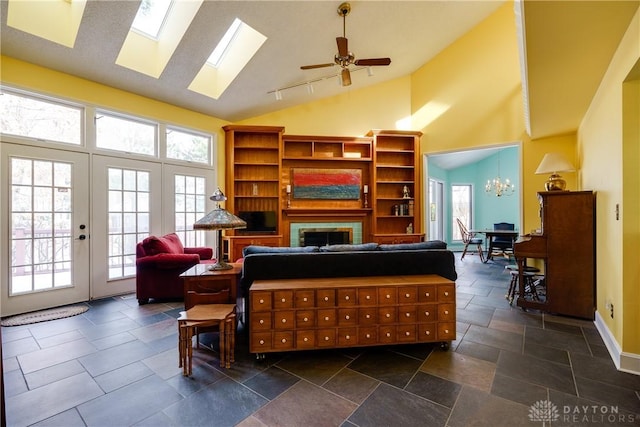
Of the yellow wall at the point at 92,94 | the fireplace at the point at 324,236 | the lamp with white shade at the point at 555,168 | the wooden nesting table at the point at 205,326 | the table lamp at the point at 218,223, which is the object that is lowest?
the wooden nesting table at the point at 205,326

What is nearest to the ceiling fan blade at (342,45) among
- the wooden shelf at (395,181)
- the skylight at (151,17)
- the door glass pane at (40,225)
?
the skylight at (151,17)

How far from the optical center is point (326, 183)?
18.4 ft

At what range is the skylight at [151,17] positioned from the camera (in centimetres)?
356

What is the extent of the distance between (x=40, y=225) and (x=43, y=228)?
0.04m

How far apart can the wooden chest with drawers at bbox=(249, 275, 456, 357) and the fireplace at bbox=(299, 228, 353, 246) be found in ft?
10.3

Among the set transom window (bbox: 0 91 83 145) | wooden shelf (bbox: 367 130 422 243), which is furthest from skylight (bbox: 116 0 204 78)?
wooden shelf (bbox: 367 130 422 243)

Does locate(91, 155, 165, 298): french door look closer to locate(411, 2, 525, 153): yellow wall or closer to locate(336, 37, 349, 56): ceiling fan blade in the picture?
locate(336, 37, 349, 56): ceiling fan blade

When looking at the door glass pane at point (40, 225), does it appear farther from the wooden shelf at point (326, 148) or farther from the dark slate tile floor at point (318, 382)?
the wooden shelf at point (326, 148)

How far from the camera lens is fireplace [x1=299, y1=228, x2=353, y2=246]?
5484 millimetres

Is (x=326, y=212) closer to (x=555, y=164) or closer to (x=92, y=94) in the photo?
(x=555, y=164)

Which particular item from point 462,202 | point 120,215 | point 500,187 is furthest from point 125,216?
point 462,202

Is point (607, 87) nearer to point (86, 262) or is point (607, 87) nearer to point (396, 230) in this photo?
point (396, 230)

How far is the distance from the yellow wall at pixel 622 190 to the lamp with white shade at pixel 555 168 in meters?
0.83

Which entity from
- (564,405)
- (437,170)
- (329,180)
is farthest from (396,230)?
(564,405)
